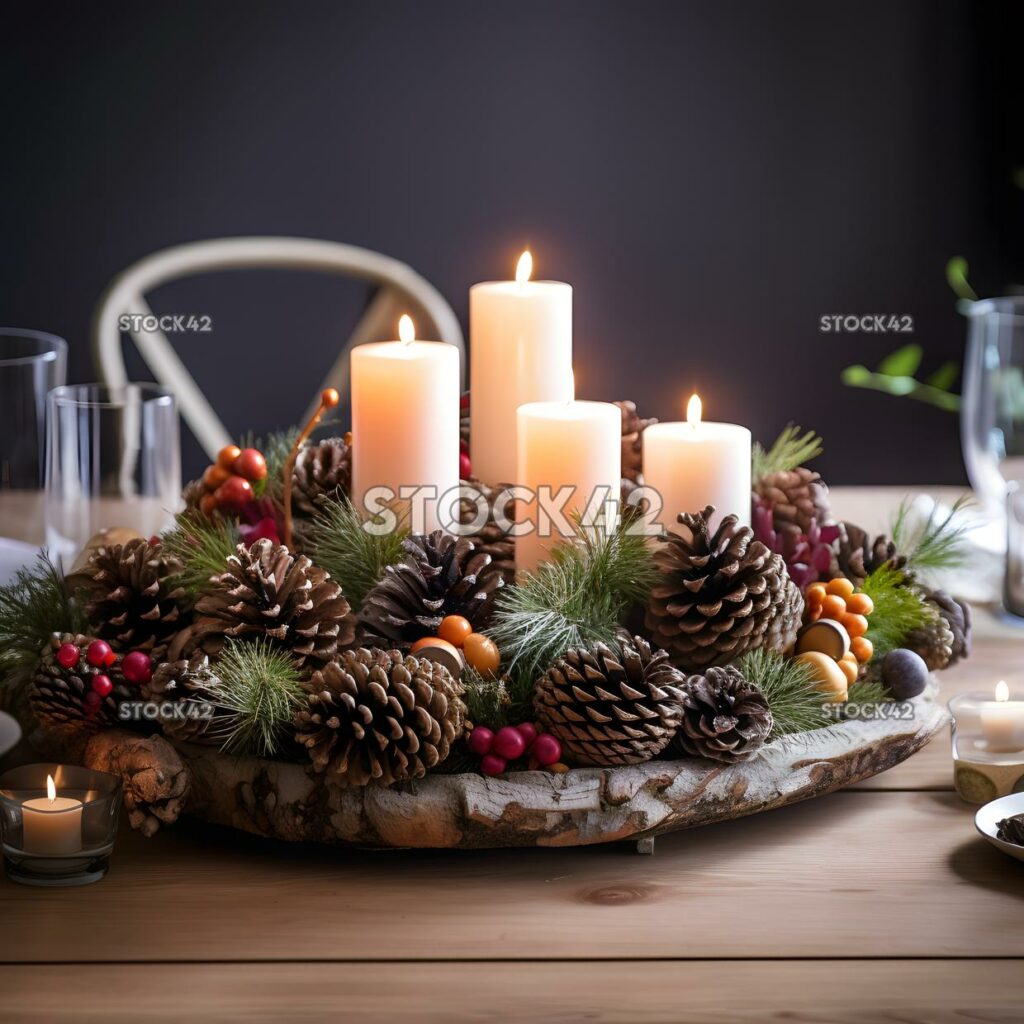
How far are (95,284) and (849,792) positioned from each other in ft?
6.52

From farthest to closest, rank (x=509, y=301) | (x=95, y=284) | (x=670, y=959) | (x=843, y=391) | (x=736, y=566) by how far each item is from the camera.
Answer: (x=843, y=391)
(x=95, y=284)
(x=509, y=301)
(x=736, y=566)
(x=670, y=959)

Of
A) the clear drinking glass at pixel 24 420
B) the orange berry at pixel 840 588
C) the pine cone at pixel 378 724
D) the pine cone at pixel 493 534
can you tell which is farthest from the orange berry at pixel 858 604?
the clear drinking glass at pixel 24 420

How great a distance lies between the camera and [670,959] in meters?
0.61

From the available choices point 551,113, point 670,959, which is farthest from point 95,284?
point 670,959

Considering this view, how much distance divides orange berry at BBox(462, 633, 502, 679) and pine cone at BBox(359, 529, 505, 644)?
0.10ft

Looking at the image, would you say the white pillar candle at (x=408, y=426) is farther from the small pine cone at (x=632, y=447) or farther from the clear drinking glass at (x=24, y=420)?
the clear drinking glass at (x=24, y=420)

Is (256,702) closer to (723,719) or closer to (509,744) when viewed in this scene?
(509,744)

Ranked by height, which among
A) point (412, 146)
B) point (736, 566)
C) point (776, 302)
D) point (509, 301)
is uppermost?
point (412, 146)

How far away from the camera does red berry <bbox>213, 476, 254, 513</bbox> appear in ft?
3.14

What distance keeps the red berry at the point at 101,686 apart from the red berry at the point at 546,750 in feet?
0.77

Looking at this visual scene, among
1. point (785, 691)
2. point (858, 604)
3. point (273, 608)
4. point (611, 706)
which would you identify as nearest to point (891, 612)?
point (858, 604)

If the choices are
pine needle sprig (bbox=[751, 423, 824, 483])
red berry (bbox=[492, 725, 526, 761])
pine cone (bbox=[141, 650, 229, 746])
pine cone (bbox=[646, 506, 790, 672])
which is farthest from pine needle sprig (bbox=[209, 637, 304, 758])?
pine needle sprig (bbox=[751, 423, 824, 483])

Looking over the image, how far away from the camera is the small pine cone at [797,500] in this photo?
3.14ft

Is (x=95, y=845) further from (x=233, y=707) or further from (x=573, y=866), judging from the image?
(x=573, y=866)
